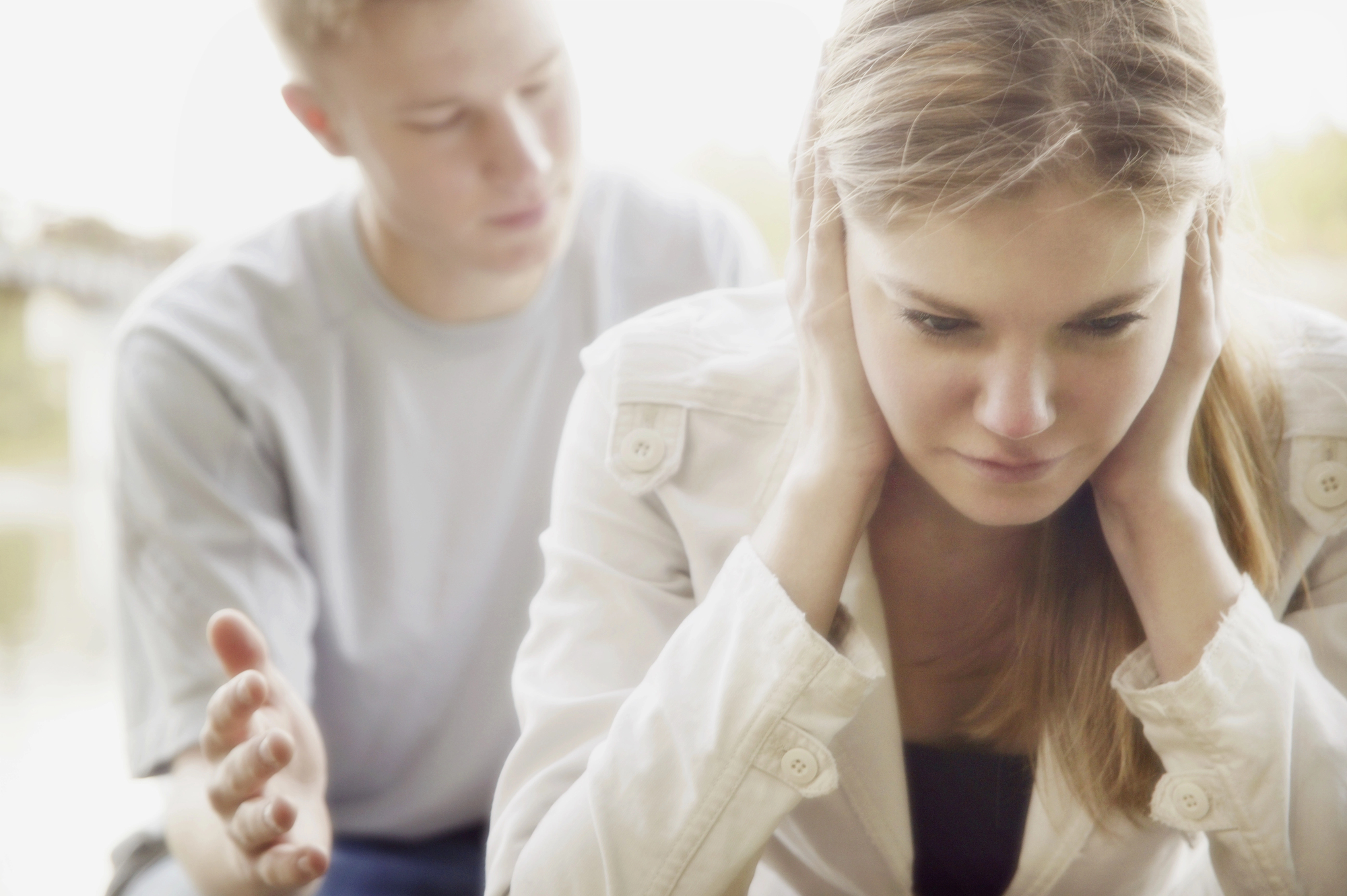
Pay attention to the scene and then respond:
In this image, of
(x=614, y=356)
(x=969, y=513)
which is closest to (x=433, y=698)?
(x=614, y=356)

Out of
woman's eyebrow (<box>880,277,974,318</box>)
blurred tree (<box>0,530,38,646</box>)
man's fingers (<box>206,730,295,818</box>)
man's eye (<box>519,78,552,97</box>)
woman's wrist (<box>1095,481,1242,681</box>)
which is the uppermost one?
man's eye (<box>519,78,552,97</box>)

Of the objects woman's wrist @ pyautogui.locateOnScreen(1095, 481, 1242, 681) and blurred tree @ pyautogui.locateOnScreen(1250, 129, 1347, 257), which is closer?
woman's wrist @ pyautogui.locateOnScreen(1095, 481, 1242, 681)

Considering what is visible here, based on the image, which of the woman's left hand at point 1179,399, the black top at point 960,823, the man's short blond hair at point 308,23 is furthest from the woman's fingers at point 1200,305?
the man's short blond hair at point 308,23

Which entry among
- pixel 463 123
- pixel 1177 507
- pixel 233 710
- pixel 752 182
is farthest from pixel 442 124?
pixel 1177 507

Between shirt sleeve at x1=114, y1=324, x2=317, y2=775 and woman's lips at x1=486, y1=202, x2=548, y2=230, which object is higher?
woman's lips at x1=486, y1=202, x2=548, y2=230

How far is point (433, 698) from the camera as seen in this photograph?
2.65ft

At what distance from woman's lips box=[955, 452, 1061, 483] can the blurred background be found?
0.27m

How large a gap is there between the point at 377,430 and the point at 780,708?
0.42 meters

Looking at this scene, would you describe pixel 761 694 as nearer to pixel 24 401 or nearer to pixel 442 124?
pixel 442 124

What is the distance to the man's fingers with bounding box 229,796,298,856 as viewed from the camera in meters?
0.56

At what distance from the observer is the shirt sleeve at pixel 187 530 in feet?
2.54

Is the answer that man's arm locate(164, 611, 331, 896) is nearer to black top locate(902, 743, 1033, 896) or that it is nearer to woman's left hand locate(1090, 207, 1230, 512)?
black top locate(902, 743, 1033, 896)

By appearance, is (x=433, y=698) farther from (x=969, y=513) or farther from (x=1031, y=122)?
(x=1031, y=122)

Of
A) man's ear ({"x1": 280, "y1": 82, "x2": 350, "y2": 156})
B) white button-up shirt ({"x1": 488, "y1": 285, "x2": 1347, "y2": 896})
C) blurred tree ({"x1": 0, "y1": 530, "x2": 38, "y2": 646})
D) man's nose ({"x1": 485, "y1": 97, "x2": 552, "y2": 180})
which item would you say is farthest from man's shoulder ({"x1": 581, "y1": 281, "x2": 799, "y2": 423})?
blurred tree ({"x1": 0, "y1": 530, "x2": 38, "y2": 646})
